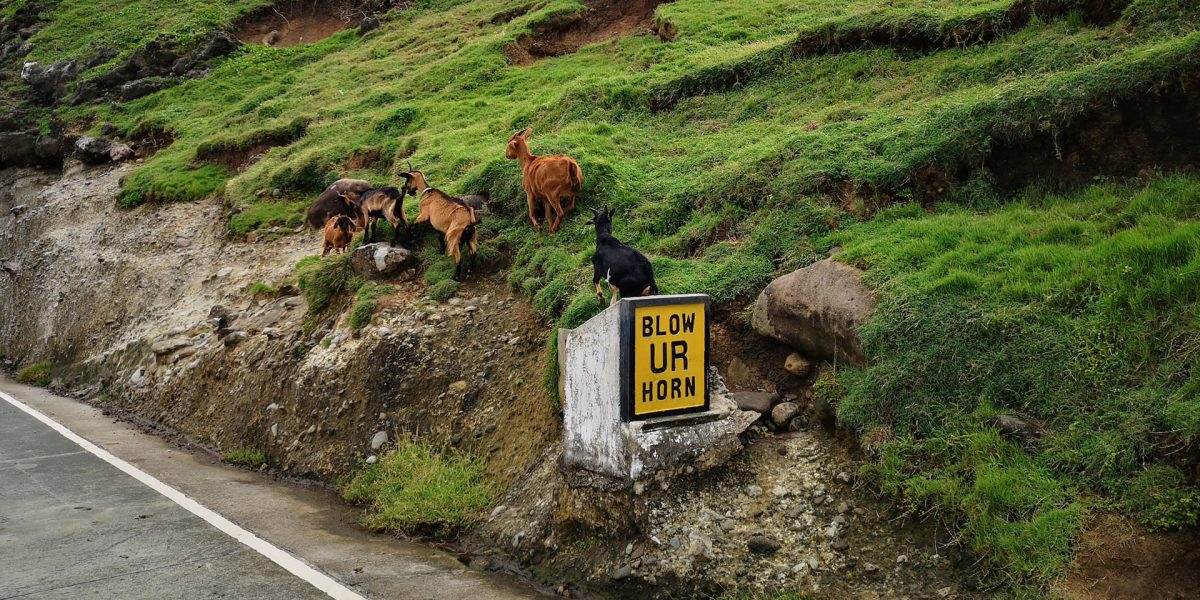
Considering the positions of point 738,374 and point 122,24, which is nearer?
point 738,374

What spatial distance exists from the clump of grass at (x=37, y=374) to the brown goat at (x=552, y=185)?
11.3 meters

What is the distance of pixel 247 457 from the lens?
10477mm

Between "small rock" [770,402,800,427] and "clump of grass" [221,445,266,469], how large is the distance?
6311 millimetres

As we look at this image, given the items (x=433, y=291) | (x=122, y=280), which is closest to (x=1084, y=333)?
(x=433, y=291)

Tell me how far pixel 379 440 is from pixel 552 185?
382 centimetres

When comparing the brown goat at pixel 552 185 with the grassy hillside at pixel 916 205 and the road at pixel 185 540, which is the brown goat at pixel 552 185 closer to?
the grassy hillside at pixel 916 205

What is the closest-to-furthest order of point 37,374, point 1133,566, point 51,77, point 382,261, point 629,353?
1. point 1133,566
2. point 629,353
3. point 382,261
4. point 37,374
5. point 51,77

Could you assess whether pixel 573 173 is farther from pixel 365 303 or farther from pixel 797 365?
pixel 797 365

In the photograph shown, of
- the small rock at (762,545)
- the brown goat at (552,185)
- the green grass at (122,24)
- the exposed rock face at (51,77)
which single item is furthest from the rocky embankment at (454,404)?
the green grass at (122,24)

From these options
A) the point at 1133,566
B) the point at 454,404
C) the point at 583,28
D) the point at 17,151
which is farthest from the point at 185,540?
the point at 17,151

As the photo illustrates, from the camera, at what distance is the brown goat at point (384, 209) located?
40.0 feet

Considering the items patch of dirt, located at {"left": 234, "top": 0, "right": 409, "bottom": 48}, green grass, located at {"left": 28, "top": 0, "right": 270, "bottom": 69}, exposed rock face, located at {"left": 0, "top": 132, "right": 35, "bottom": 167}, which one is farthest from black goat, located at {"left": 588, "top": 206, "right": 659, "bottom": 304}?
green grass, located at {"left": 28, "top": 0, "right": 270, "bottom": 69}

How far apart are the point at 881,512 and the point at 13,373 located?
60.6ft

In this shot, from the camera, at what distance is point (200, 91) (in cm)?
2805
